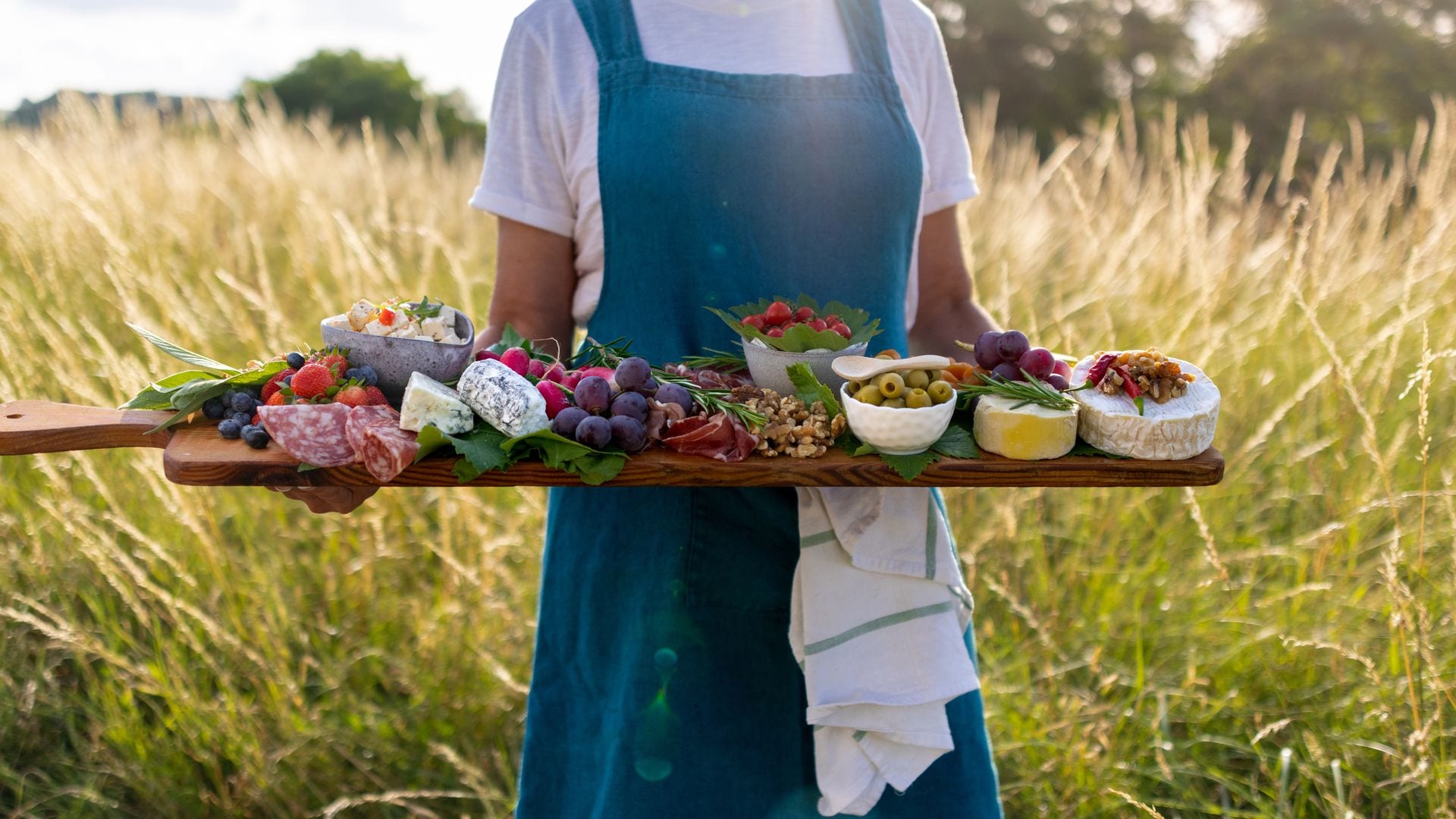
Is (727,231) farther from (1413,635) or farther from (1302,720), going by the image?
(1302,720)

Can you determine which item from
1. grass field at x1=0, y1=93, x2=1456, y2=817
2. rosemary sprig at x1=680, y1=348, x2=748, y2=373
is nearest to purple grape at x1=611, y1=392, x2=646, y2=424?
rosemary sprig at x1=680, y1=348, x2=748, y2=373

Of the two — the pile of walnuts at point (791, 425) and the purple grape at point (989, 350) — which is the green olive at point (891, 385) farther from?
the purple grape at point (989, 350)

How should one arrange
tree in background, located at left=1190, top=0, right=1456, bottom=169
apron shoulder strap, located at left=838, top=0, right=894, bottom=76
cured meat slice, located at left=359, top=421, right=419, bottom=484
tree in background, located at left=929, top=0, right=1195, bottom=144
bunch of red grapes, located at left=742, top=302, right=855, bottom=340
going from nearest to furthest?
cured meat slice, located at left=359, top=421, right=419, bottom=484
bunch of red grapes, located at left=742, top=302, right=855, bottom=340
apron shoulder strap, located at left=838, top=0, right=894, bottom=76
tree in background, located at left=1190, top=0, right=1456, bottom=169
tree in background, located at left=929, top=0, right=1195, bottom=144

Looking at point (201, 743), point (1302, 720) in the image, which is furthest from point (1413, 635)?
point (201, 743)

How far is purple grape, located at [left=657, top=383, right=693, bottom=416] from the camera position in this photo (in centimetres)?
140

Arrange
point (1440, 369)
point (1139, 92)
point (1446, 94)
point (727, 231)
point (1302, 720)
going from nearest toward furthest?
point (727, 231), point (1302, 720), point (1440, 369), point (1446, 94), point (1139, 92)

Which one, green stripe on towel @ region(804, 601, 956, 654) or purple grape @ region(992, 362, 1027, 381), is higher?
purple grape @ region(992, 362, 1027, 381)

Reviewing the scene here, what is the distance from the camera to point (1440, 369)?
355 cm

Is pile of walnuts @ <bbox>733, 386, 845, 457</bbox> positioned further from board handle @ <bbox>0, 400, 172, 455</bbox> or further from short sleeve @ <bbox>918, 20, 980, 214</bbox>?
board handle @ <bbox>0, 400, 172, 455</bbox>

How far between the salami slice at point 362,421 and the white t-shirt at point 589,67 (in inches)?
18.9

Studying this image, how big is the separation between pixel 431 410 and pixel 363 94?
66.7ft

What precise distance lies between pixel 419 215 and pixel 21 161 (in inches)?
99.6

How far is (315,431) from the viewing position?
1.33 metres

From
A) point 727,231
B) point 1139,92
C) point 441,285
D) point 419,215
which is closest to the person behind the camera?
point 727,231
